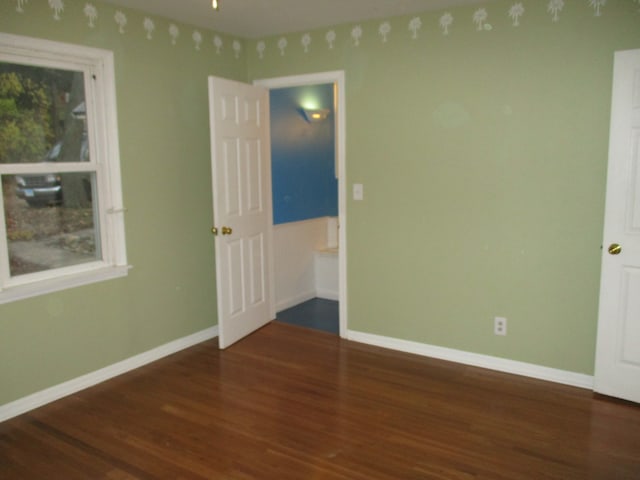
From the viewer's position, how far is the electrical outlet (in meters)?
3.46

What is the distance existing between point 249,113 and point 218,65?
470mm

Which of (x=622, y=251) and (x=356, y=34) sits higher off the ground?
(x=356, y=34)

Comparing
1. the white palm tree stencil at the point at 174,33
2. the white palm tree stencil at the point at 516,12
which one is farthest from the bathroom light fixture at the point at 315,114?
the white palm tree stencil at the point at 516,12

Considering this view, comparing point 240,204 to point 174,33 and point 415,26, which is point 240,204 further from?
point 415,26

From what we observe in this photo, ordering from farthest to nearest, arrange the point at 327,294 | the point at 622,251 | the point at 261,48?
the point at 327,294
the point at 261,48
the point at 622,251

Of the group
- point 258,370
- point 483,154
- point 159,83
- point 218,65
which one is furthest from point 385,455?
point 218,65

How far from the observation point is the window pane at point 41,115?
2.86 meters

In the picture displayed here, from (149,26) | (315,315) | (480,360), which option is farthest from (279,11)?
(480,360)

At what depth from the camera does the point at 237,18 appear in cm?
362

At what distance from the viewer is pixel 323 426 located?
9.18ft

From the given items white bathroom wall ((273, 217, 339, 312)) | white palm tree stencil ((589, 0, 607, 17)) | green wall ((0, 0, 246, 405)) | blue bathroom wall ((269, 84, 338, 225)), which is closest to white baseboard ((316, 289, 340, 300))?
white bathroom wall ((273, 217, 339, 312))

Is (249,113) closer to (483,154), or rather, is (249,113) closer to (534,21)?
(483,154)

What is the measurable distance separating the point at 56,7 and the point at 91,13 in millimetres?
224

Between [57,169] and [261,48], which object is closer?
[57,169]
